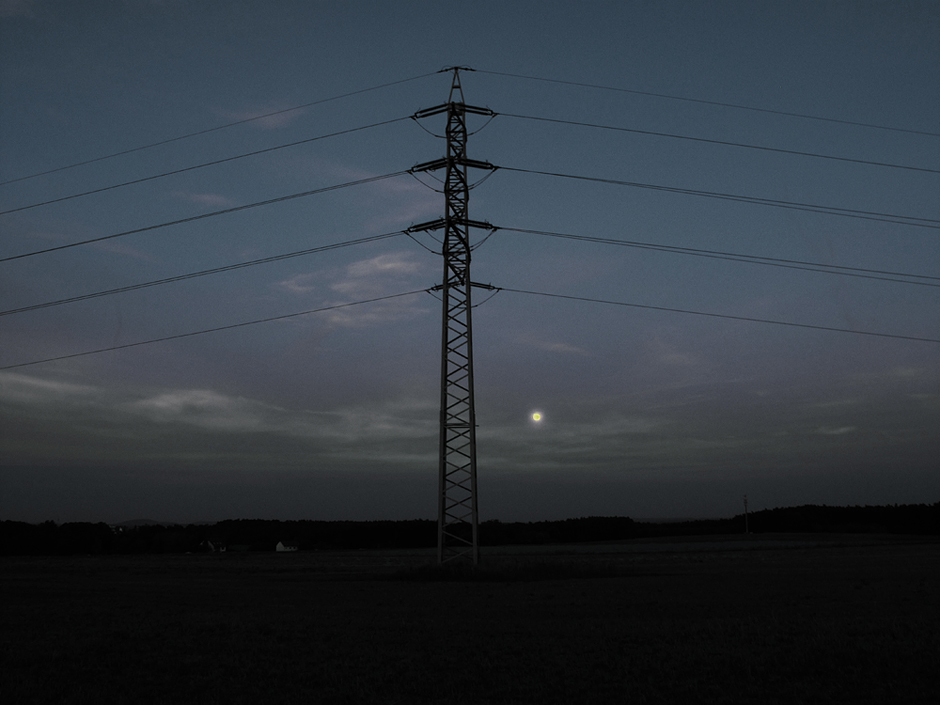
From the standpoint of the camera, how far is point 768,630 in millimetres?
18141

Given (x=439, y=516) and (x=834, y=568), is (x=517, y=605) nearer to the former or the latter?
(x=439, y=516)

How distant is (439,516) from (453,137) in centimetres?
1847

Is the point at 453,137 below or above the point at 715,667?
above

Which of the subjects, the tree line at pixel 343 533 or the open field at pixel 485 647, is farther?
the tree line at pixel 343 533

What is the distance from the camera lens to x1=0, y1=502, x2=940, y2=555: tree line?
113 metres

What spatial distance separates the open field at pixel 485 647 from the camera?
42.7ft

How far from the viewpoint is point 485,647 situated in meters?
16.8

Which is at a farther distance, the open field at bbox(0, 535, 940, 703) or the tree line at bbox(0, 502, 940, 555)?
the tree line at bbox(0, 502, 940, 555)

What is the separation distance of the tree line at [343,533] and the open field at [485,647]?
8832 centimetres

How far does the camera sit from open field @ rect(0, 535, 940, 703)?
1302cm

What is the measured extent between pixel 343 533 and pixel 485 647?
107 m

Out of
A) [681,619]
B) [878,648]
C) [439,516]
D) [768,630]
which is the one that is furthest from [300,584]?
[878,648]

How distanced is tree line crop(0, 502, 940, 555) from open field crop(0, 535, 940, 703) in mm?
88315

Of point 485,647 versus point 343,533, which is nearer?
point 485,647
